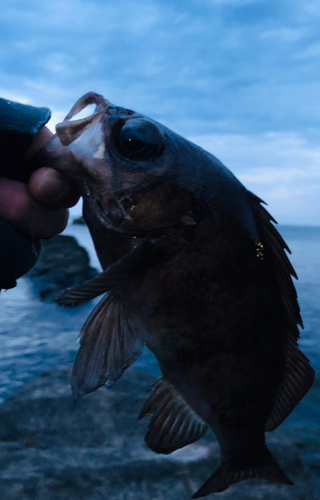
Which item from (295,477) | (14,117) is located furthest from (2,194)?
(295,477)

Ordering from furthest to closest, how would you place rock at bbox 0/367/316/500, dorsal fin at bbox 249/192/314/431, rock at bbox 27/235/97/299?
rock at bbox 27/235/97/299 < rock at bbox 0/367/316/500 < dorsal fin at bbox 249/192/314/431

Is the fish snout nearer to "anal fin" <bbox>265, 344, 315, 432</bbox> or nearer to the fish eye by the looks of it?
the fish eye

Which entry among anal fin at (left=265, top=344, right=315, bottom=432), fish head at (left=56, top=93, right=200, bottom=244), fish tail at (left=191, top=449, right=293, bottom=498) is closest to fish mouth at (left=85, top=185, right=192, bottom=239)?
fish head at (left=56, top=93, right=200, bottom=244)

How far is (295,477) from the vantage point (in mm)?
4379

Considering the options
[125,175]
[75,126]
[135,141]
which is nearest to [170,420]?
[125,175]

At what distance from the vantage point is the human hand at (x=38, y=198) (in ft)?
6.30

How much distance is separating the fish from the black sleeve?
5.6 inches

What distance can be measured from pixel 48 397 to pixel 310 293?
15.6 m

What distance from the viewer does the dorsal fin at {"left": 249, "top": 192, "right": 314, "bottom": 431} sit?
221 centimetres

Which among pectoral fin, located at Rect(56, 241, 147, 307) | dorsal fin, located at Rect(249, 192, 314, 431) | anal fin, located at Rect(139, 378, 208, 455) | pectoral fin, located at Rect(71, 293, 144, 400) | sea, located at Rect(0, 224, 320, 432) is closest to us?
pectoral fin, located at Rect(56, 241, 147, 307)

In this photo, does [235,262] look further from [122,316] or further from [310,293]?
[310,293]

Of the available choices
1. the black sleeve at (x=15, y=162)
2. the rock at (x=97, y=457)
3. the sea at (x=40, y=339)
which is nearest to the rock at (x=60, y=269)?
the sea at (x=40, y=339)

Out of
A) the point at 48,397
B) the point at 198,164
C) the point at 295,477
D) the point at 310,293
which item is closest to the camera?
the point at 198,164

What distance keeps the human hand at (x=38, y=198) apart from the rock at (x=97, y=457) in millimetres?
3074
